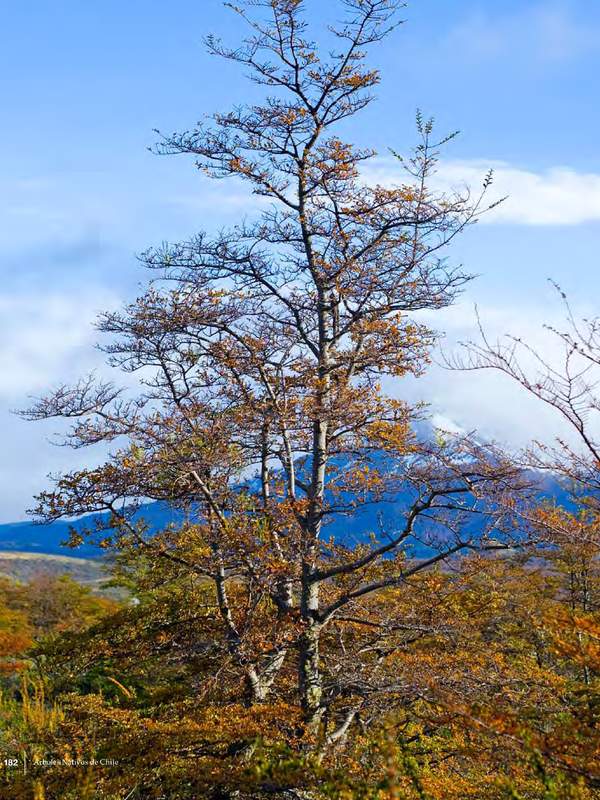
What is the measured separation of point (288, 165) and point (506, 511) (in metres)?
6.65

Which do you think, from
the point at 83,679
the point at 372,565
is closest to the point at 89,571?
the point at 83,679

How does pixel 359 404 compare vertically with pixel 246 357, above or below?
below

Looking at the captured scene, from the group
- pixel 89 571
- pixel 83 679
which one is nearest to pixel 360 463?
pixel 83 679

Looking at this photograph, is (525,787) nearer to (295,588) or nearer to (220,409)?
(295,588)

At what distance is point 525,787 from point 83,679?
42.0ft

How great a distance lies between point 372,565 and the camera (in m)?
12.0

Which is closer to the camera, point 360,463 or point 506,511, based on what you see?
point 506,511

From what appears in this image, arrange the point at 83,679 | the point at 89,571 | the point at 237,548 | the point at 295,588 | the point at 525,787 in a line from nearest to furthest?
the point at 237,548 < the point at 525,787 < the point at 295,588 < the point at 83,679 < the point at 89,571

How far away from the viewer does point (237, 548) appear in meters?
9.69

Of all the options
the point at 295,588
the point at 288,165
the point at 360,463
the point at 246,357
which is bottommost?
the point at 295,588

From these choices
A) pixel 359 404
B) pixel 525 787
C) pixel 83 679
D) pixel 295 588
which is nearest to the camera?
pixel 525 787

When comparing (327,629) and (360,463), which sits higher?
(360,463)

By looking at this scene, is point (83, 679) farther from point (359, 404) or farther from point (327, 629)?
point (359, 404)

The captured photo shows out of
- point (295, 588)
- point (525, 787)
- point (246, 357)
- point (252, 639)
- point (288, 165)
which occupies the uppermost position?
point (288, 165)
